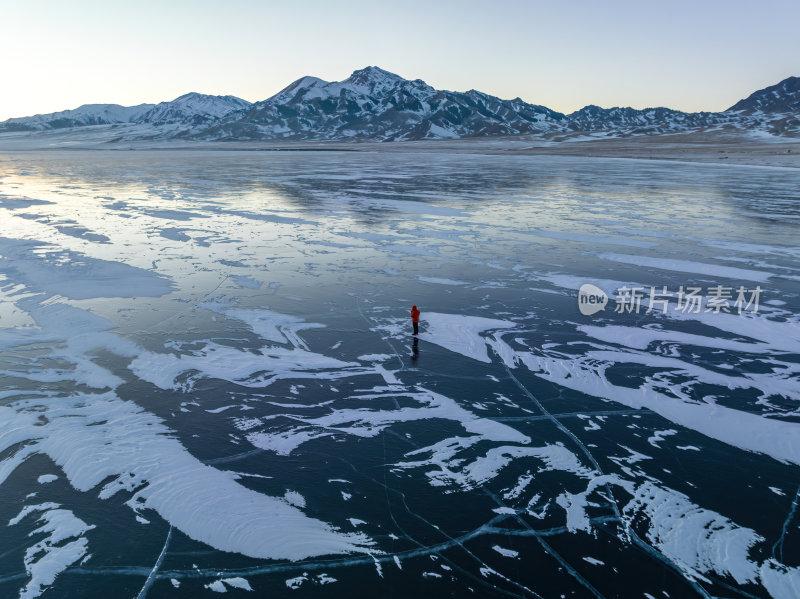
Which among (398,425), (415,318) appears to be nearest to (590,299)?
(415,318)

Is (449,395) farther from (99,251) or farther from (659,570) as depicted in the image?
(99,251)

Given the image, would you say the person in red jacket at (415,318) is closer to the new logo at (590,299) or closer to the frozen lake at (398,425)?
the frozen lake at (398,425)

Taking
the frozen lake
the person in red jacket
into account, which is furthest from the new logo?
the person in red jacket

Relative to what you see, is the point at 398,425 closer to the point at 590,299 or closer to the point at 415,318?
the point at 415,318

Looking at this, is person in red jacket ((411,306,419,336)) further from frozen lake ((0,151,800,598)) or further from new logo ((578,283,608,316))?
new logo ((578,283,608,316))

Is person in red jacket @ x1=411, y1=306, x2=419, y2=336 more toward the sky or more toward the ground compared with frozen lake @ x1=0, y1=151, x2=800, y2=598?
more toward the sky

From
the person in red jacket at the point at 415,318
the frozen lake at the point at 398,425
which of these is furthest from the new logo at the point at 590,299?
the person in red jacket at the point at 415,318

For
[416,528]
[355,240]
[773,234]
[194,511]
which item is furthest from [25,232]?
[773,234]

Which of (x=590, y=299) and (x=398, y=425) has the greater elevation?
(x=590, y=299)
